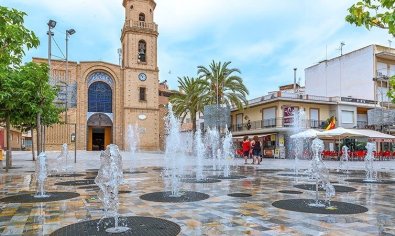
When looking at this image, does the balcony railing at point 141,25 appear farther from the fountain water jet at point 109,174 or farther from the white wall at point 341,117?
the fountain water jet at point 109,174

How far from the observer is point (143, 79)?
42.4 m

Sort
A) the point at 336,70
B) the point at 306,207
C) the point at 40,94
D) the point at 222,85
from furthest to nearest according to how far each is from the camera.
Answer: the point at 336,70, the point at 222,85, the point at 40,94, the point at 306,207

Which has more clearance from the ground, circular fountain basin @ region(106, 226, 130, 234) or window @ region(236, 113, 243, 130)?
window @ region(236, 113, 243, 130)

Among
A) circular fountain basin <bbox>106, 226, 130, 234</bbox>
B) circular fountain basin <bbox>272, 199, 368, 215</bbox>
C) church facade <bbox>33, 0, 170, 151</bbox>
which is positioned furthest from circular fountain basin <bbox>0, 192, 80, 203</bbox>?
church facade <bbox>33, 0, 170, 151</bbox>

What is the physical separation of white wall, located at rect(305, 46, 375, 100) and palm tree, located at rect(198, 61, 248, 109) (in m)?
13.9

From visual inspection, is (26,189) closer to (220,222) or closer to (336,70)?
(220,222)

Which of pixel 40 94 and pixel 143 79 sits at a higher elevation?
pixel 143 79

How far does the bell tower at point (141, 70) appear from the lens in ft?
136

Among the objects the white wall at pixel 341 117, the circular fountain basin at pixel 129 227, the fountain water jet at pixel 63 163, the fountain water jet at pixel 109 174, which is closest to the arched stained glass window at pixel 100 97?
the fountain water jet at pixel 63 163

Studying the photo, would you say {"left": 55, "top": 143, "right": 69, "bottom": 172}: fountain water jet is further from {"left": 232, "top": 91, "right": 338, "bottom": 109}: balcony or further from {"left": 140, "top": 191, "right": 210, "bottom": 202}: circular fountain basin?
{"left": 232, "top": 91, "right": 338, "bottom": 109}: balcony

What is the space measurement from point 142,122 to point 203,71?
472 inches

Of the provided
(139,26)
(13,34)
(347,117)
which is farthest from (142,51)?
(13,34)

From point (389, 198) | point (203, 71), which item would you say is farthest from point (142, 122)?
point (389, 198)

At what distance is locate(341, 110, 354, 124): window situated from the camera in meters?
35.9
